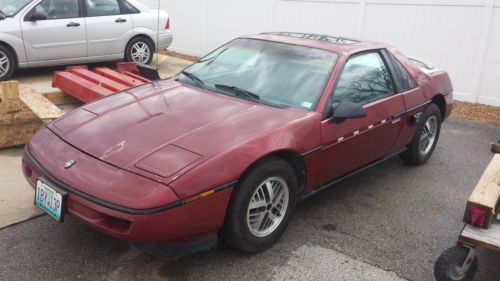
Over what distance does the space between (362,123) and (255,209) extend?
131 cm

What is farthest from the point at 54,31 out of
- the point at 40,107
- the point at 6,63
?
the point at 40,107

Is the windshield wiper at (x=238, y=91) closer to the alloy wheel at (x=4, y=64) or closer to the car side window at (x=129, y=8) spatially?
the alloy wheel at (x=4, y=64)

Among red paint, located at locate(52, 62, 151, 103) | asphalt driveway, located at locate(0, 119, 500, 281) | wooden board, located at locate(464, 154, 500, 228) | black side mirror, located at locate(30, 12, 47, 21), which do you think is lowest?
asphalt driveway, located at locate(0, 119, 500, 281)

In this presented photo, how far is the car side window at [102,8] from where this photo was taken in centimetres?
795

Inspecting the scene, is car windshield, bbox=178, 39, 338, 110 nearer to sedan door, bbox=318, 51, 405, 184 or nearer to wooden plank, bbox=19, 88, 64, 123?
sedan door, bbox=318, 51, 405, 184

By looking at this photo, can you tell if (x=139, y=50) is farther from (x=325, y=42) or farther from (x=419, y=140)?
(x=419, y=140)

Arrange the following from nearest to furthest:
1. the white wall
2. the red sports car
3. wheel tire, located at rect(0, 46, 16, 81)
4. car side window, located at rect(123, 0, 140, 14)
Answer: the red sports car → wheel tire, located at rect(0, 46, 16, 81) → the white wall → car side window, located at rect(123, 0, 140, 14)

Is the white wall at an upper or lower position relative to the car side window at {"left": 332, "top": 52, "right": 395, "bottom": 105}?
upper

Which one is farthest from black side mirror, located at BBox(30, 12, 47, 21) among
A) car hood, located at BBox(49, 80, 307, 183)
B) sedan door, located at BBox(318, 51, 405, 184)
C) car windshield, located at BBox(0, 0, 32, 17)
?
sedan door, located at BBox(318, 51, 405, 184)

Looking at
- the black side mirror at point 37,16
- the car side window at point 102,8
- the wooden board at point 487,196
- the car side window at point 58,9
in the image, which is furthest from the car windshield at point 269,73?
the car side window at point 102,8

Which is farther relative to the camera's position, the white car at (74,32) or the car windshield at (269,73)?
the white car at (74,32)

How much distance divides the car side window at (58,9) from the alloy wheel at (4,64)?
87 cm

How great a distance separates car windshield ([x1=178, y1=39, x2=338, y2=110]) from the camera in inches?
145

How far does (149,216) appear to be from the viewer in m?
2.56
